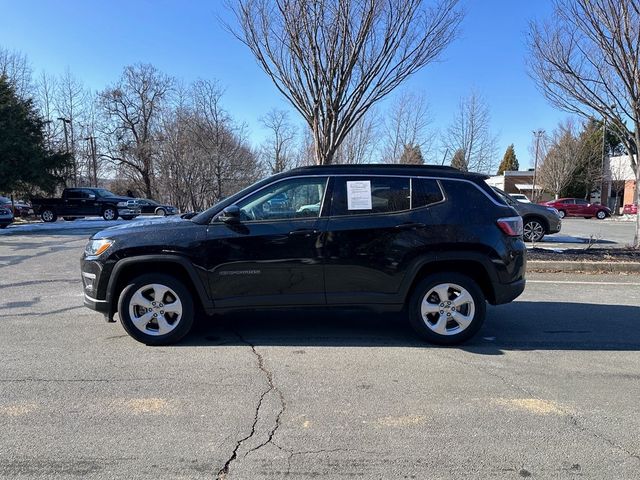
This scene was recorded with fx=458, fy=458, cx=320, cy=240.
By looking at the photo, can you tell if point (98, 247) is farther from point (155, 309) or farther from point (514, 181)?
point (514, 181)

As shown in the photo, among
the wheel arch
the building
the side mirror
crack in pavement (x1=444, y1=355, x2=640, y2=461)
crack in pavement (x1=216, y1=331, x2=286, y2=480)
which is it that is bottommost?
crack in pavement (x1=444, y1=355, x2=640, y2=461)

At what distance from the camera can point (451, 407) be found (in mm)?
3572

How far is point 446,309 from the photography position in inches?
193

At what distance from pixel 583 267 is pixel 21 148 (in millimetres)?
24104

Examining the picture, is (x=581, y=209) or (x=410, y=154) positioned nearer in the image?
(x=410, y=154)

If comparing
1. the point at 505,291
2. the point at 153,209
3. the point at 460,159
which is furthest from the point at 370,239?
the point at 460,159

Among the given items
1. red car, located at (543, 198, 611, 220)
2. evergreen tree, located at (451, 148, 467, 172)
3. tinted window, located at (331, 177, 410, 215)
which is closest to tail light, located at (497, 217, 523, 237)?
tinted window, located at (331, 177, 410, 215)

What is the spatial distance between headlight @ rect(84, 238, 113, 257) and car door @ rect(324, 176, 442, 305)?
228cm

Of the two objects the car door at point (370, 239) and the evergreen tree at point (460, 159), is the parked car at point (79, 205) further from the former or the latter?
the car door at point (370, 239)

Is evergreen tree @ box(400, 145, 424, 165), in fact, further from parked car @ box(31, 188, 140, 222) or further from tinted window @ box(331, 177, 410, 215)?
tinted window @ box(331, 177, 410, 215)

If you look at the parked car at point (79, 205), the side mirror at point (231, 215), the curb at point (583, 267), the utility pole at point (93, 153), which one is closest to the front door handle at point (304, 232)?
the side mirror at point (231, 215)

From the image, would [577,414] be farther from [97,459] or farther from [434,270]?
[97,459]

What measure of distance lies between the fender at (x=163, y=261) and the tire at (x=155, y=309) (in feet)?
0.40

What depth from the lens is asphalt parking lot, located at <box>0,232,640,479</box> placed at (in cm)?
284
